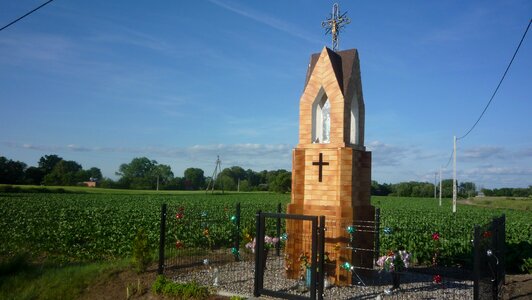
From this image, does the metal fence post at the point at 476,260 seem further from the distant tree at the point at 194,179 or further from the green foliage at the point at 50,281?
the distant tree at the point at 194,179

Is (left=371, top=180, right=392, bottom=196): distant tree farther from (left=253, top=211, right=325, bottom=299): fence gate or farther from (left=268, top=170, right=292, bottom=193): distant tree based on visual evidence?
(left=253, top=211, right=325, bottom=299): fence gate

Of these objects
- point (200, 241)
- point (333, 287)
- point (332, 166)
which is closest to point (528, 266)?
point (333, 287)

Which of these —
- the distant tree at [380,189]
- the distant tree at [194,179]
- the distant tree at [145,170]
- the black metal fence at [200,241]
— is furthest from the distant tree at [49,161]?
the black metal fence at [200,241]

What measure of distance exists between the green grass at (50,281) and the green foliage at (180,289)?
197 cm

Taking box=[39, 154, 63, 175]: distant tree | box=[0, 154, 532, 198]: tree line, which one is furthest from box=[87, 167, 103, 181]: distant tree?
box=[39, 154, 63, 175]: distant tree

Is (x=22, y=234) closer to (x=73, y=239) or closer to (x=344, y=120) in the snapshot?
(x=73, y=239)

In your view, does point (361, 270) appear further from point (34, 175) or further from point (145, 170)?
point (145, 170)

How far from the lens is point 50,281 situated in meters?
9.80

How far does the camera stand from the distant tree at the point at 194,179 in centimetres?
11019

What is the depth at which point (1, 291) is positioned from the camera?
31.3 feet

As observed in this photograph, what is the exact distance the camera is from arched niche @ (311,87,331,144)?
32.0 ft

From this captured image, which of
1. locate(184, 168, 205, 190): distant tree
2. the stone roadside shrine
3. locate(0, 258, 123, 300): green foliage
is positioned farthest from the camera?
locate(184, 168, 205, 190): distant tree

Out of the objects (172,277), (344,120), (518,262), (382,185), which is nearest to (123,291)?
(172,277)

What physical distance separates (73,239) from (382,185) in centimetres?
9636
